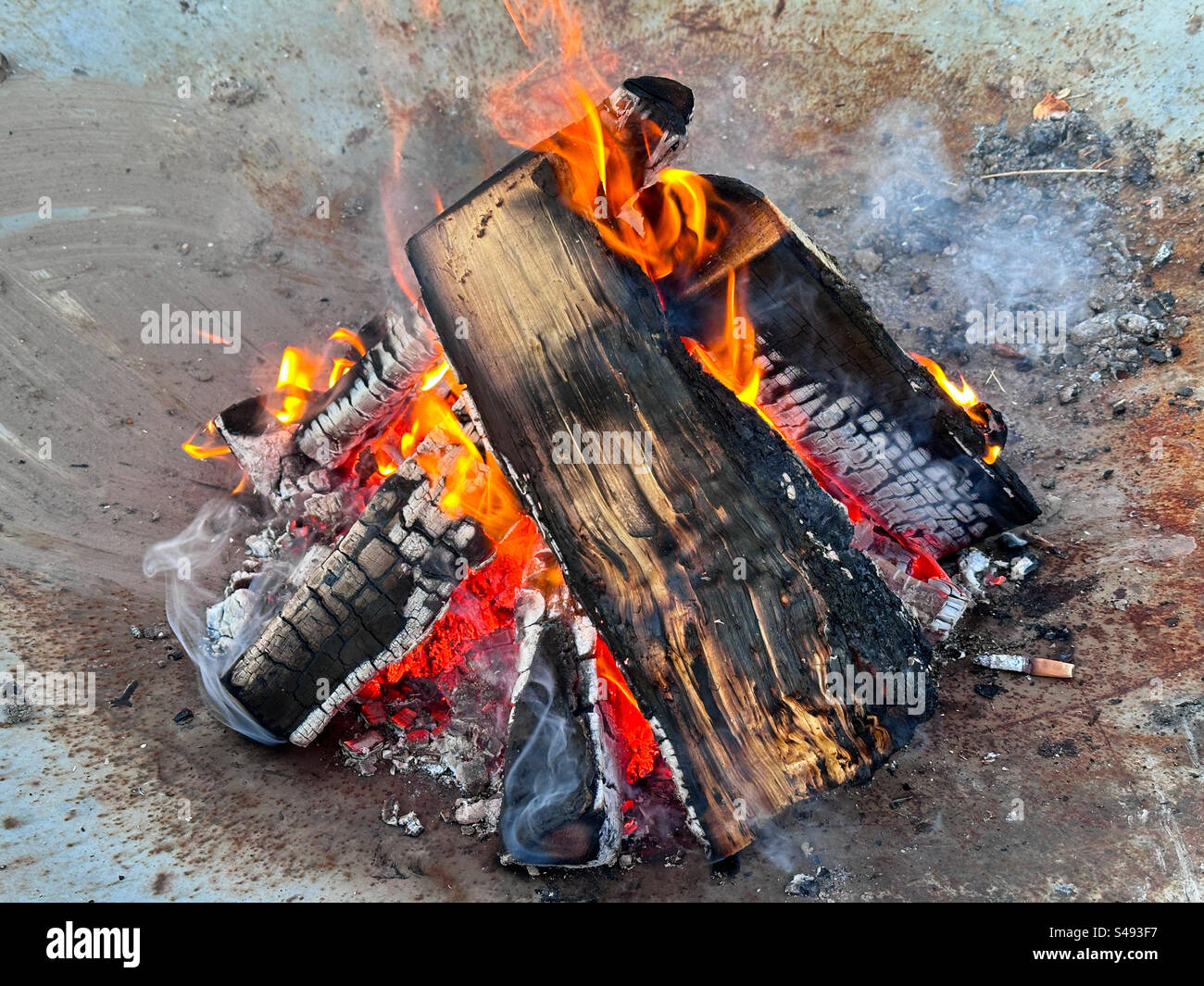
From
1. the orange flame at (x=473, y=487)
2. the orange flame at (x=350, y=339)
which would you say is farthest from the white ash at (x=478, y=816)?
the orange flame at (x=350, y=339)

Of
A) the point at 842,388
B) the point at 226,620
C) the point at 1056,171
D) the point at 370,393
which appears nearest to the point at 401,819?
the point at 226,620

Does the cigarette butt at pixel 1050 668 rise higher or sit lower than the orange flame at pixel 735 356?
lower

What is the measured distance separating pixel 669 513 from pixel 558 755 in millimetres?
1283

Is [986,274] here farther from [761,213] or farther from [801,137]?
[761,213]

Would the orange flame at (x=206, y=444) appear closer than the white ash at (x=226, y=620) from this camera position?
No

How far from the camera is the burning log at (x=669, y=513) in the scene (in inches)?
126

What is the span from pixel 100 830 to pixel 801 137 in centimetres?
700

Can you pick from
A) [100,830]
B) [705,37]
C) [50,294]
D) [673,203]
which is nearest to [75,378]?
[50,294]

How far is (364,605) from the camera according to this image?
3.96 meters

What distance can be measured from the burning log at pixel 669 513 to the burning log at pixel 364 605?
65 centimetres

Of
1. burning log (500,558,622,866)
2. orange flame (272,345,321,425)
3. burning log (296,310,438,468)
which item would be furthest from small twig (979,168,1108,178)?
orange flame (272,345,321,425)

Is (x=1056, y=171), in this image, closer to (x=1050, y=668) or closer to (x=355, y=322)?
(x=1050, y=668)

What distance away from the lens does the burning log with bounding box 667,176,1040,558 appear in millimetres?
3809

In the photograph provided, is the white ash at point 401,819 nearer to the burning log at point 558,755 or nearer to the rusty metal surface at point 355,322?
the rusty metal surface at point 355,322
